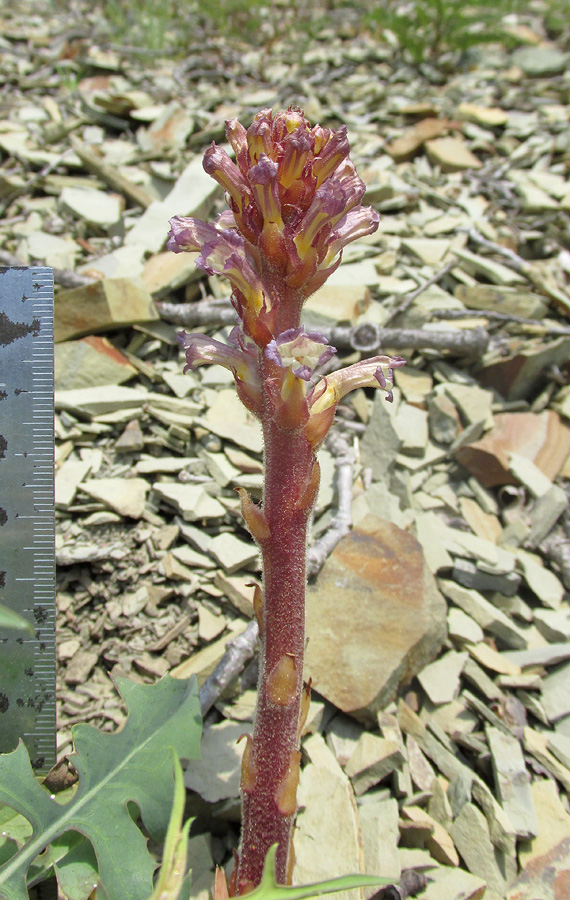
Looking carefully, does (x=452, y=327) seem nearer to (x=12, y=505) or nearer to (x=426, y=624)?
(x=426, y=624)

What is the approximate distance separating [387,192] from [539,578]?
139 inches

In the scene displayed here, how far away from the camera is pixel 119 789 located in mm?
1970

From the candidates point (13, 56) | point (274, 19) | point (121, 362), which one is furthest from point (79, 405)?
point (274, 19)

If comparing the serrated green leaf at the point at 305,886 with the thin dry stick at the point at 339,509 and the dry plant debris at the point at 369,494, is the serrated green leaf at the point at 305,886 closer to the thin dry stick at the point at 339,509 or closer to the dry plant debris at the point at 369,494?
the dry plant debris at the point at 369,494

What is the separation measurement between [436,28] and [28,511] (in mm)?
8165

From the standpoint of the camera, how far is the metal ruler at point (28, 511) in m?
2.36

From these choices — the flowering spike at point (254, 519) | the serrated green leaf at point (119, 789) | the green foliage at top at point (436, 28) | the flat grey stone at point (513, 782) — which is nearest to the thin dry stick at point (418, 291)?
the flat grey stone at point (513, 782)

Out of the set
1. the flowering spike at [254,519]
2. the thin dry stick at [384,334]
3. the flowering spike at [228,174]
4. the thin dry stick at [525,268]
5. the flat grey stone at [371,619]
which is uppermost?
the thin dry stick at [525,268]

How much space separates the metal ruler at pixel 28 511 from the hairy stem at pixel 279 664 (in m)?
0.92

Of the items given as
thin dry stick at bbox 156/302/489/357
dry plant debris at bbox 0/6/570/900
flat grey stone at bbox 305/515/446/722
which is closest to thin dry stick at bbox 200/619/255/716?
dry plant debris at bbox 0/6/570/900

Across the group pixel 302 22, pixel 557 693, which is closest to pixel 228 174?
pixel 557 693

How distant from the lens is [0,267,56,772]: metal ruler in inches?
93.0

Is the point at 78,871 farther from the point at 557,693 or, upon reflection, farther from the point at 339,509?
the point at 557,693

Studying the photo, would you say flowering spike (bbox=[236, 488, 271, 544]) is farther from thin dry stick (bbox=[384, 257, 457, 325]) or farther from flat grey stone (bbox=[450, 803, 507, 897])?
thin dry stick (bbox=[384, 257, 457, 325])
